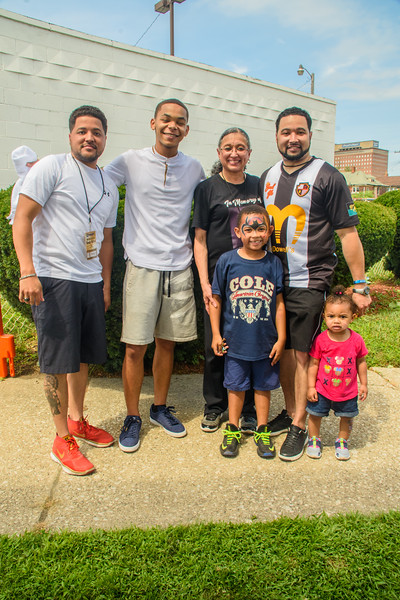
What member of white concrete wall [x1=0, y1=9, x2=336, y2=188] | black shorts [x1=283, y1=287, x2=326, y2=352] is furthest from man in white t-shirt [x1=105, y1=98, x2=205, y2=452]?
white concrete wall [x1=0, y1=9, x2=336, y2=188]

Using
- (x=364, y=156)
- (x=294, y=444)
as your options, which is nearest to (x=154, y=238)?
(x=294, y=444)

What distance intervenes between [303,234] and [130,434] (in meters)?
1.73

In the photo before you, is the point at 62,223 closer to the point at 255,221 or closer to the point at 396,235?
the point at 255,221

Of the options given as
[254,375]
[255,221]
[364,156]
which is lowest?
[254,375]

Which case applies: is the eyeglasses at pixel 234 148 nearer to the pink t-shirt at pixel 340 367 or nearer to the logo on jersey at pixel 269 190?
the logo on jersey at pixel 269 190

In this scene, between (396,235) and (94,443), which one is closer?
(94,443)

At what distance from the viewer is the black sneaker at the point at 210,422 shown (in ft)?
10.9

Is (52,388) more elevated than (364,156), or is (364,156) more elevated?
(364,156)

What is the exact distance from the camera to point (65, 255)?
8.90 feet

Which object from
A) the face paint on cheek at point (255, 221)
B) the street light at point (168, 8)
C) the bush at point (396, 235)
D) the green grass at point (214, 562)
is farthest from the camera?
the street light at point (168, 8)

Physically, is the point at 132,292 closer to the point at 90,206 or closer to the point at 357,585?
the point at 90,206

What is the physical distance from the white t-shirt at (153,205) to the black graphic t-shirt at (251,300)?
0.39 m

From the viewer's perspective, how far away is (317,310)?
2.96 metres

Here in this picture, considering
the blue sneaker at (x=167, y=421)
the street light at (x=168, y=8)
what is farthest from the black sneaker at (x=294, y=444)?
the street light at (x=168, y=8)
